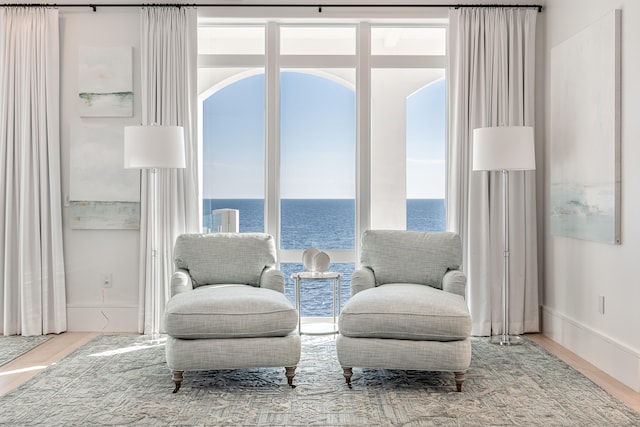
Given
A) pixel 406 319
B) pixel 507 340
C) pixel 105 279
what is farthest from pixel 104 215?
pixel 507 340

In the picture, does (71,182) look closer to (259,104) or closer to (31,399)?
(259,104)

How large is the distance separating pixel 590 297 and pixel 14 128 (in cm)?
444

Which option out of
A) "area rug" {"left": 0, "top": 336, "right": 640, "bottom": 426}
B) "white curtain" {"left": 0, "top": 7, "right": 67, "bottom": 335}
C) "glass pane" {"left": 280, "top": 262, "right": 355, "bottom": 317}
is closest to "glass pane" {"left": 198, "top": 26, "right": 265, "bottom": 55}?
"white curtain" {"left": 0, "top": 7, "right": 67, "bottom": 335}

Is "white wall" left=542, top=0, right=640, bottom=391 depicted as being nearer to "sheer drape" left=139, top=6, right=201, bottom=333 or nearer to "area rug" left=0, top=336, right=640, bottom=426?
"area rug" left=0, top=336, right=640, bottom=426

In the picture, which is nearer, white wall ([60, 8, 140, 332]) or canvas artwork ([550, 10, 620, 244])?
canvas artwork ([550, 10, 620, 244])

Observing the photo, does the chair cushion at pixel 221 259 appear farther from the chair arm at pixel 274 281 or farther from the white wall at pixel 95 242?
the white wall at pixel 95 242

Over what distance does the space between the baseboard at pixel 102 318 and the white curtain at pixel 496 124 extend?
108 inches

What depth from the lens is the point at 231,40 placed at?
520cm

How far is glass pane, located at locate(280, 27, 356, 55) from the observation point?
5203 mm

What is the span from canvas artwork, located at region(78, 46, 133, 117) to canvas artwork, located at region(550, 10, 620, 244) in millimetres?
3330

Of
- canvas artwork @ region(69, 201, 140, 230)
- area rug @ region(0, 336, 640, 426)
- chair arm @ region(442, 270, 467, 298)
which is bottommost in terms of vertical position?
area rug @ region(0, 336, 640, 426)

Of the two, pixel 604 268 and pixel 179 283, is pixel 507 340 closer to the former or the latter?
pixel 604 268

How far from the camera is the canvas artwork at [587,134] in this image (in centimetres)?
383

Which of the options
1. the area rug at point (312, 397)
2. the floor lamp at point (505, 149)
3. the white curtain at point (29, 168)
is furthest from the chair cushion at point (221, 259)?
the floor lamp at point (505, 149)
